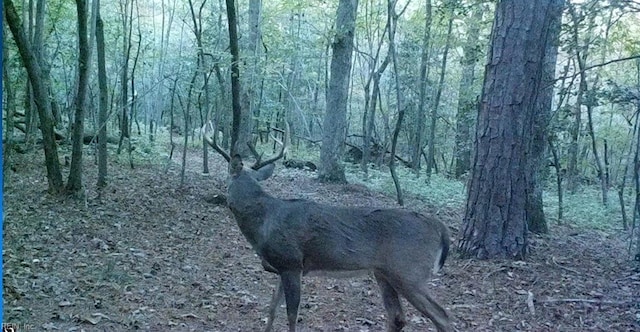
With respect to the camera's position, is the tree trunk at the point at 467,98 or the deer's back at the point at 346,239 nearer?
the deer's back at the point at 346,239

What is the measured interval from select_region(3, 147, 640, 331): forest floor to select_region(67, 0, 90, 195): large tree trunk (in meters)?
0.35

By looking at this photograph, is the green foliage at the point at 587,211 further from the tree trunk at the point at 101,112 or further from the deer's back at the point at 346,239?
the tree trunk at the point at 101,112

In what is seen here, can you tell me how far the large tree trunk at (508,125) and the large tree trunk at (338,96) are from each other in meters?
7.59

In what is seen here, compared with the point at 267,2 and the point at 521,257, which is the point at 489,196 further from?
the point at 267,2

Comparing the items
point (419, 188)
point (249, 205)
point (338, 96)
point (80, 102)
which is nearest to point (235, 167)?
point (249, 205)

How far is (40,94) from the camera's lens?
28.2 feet

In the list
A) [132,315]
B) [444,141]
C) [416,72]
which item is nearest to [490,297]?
[132,315]

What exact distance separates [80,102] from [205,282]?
426 centimetres

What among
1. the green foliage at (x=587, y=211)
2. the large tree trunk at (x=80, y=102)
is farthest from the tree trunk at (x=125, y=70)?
the green foliage at (x=587, y=211)

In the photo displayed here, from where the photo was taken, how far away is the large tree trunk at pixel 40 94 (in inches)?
310

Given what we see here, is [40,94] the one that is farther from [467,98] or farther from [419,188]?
[467,98]

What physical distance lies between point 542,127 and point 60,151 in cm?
1150

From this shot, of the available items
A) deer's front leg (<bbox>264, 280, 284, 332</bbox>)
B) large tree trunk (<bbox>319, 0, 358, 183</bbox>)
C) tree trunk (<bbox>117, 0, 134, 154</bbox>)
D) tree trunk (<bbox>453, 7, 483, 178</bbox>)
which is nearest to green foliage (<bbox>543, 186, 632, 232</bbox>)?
tree trunk (<bbox>453, 7, 483, 178</bbox>)

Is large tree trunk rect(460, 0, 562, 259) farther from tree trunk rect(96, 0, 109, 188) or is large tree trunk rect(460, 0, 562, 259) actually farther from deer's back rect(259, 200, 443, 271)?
tree trunk rect(96, 0, 109, 188)
